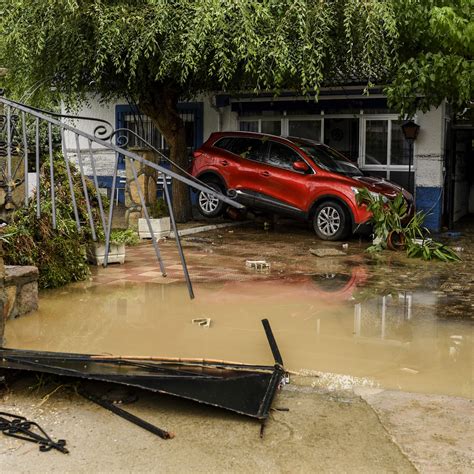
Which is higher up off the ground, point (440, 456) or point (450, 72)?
point (450, 72)

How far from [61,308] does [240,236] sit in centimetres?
645

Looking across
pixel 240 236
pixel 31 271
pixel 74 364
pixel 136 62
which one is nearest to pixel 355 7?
pixel 136 62

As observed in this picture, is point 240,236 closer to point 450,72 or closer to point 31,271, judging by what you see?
point 450,72

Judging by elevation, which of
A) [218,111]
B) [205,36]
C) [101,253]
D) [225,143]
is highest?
[205,36]

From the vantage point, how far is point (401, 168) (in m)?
15.3

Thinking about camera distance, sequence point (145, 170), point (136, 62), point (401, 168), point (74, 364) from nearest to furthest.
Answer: point (74, 364)
point (136, 62)
point (145, 170)
point (401, 168)

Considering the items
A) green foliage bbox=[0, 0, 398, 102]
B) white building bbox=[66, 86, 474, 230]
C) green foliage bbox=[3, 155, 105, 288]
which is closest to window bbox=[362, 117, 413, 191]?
white building bbox=[66, 86, 474, 230]

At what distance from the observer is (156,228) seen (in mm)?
12531

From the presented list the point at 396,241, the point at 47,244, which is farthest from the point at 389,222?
the point at 47,244

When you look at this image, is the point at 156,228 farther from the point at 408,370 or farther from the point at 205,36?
the point at 408,370

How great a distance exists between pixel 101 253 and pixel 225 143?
561 cm

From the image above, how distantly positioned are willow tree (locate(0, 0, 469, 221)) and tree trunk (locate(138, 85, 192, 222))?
1.05 m

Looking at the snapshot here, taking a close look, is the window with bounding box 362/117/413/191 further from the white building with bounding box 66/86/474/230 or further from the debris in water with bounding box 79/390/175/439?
the debris in water with bounding box 79/390/175/439

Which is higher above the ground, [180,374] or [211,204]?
[211,204]
